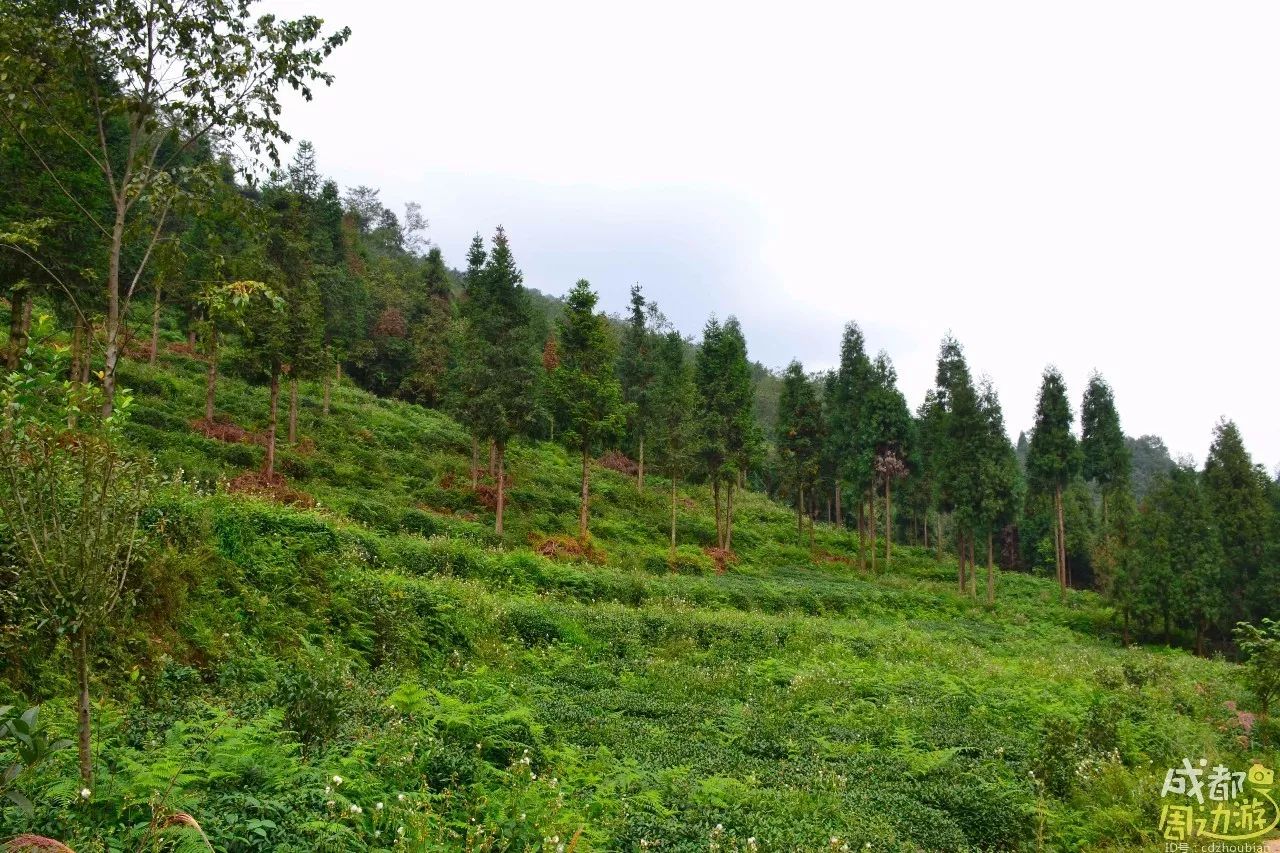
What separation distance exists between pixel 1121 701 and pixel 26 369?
16.6 metres

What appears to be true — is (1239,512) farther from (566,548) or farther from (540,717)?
(540,717)

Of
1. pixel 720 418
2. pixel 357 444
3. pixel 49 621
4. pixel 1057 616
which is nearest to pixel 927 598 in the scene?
pixel 1057 616

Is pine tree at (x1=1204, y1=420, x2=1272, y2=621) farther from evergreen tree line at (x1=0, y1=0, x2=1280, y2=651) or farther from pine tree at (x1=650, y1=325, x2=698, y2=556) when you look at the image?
pine tree at (x1=650, y1=325, x2=698, y2=556)

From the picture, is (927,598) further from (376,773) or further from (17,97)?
(17,97)

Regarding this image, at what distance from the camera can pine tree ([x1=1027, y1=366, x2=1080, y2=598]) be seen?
46125 millimetres

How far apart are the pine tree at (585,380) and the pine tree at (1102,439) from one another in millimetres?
38819

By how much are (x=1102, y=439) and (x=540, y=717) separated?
182 ft

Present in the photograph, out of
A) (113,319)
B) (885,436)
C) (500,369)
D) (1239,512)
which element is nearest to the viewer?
(113,319)

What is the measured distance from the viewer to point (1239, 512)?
3891 centimetres

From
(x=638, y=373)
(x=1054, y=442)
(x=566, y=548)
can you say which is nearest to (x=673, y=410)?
(x=638, y=373)

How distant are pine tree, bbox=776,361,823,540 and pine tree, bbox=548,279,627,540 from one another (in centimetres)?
1781

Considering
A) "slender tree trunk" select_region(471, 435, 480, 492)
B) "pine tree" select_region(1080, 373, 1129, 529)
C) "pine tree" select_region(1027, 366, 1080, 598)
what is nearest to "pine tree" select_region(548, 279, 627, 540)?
"slender tree trunk" select_region(471, 435, 480, 492)

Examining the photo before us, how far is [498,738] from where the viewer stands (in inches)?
295

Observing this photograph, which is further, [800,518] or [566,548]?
[800,518]
